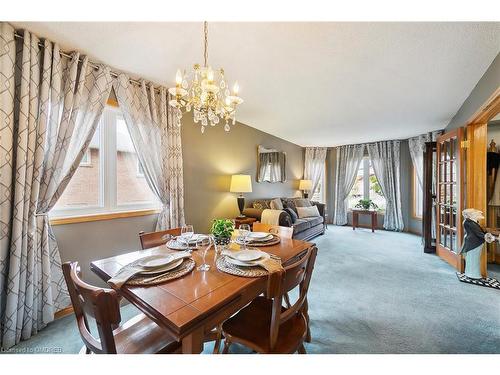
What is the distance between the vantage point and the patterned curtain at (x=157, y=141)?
2258mm

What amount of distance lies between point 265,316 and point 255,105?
2689mm

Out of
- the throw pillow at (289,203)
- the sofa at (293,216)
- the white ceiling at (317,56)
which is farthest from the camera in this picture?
the throw pillow at (289,203)

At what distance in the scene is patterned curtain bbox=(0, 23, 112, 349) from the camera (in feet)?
5.00

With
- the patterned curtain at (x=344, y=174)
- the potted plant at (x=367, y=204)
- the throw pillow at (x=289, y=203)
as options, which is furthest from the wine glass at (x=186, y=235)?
the patterned curtain at (x=344, y=174)

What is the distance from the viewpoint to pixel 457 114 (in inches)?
127

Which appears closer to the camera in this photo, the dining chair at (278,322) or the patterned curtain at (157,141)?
the dining chair at (278,322)

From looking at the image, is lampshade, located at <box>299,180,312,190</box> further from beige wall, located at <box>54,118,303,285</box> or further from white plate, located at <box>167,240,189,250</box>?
white plate, located at <box>167,240,189,250</box>

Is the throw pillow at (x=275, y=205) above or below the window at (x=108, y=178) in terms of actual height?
below

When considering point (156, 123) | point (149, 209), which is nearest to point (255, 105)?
point (156, 123)

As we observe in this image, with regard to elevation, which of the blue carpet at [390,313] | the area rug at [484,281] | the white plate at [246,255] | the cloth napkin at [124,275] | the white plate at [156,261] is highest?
the white plate at [246,255]

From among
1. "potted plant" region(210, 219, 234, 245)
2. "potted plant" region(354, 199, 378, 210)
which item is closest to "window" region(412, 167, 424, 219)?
"potted plant" region(354, 199, 378, 210)

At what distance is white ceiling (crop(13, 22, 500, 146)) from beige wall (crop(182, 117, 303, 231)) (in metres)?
0.77

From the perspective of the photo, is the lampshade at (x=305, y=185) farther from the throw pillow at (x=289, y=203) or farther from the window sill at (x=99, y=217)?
the window sill at (x=99, y=217)

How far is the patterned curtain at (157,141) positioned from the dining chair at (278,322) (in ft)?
5.52
